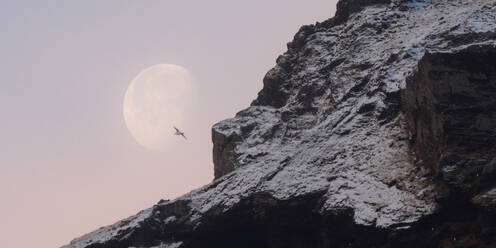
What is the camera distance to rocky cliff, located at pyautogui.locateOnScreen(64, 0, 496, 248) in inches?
568

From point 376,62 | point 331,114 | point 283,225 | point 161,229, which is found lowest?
point 283,225

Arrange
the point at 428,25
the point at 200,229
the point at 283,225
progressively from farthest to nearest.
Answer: the point at 428,25
the point at 200,229
the point at 283,225

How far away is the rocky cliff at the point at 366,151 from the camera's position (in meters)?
14.4

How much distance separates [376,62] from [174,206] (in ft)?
37.0

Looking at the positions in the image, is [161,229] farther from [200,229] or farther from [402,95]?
[402,95]

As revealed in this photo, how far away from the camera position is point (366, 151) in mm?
18438

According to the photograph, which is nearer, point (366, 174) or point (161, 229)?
point (366, 174)

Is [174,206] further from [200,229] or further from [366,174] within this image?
[366,174]

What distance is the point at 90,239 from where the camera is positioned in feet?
77.0

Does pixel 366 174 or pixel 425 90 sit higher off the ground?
pixel 425 90

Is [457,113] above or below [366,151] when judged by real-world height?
below

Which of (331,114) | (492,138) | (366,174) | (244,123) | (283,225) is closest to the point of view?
(492,138)

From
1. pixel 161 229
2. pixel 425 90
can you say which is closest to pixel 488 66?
pixel 425 90

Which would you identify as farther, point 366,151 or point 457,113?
point 366,151
